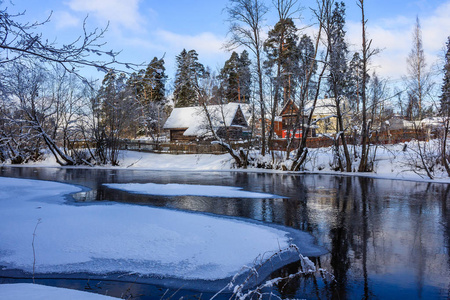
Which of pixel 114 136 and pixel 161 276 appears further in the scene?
pixel 114 136

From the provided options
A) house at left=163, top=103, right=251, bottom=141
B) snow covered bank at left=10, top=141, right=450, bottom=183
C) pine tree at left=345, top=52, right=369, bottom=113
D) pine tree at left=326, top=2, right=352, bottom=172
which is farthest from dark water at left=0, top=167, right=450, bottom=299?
house at left=163, top=103, right=251, bottom=141

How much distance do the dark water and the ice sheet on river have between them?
50 cm

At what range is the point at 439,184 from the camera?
54.3 ft

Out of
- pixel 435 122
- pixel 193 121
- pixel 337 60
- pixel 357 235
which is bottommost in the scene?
pixel 357 235

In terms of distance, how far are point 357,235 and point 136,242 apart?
4442 millimetres

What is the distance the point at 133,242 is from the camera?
21.1 ft

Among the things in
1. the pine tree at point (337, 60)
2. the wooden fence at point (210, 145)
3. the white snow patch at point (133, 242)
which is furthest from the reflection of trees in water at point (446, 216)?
the wooden fence at point (210, 145)

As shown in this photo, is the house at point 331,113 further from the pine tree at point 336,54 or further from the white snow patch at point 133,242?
the white snow patch at point 133,242

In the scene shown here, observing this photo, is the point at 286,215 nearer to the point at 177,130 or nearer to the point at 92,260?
the point at 92,260

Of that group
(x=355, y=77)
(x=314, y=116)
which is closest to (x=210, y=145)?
(x=314, y=116)

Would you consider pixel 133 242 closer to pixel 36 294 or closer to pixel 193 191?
pixel 36 294

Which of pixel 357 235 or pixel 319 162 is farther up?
pixel 319 162

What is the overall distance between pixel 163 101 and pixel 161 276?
64.0m

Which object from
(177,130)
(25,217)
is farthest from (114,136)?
(25,217)
